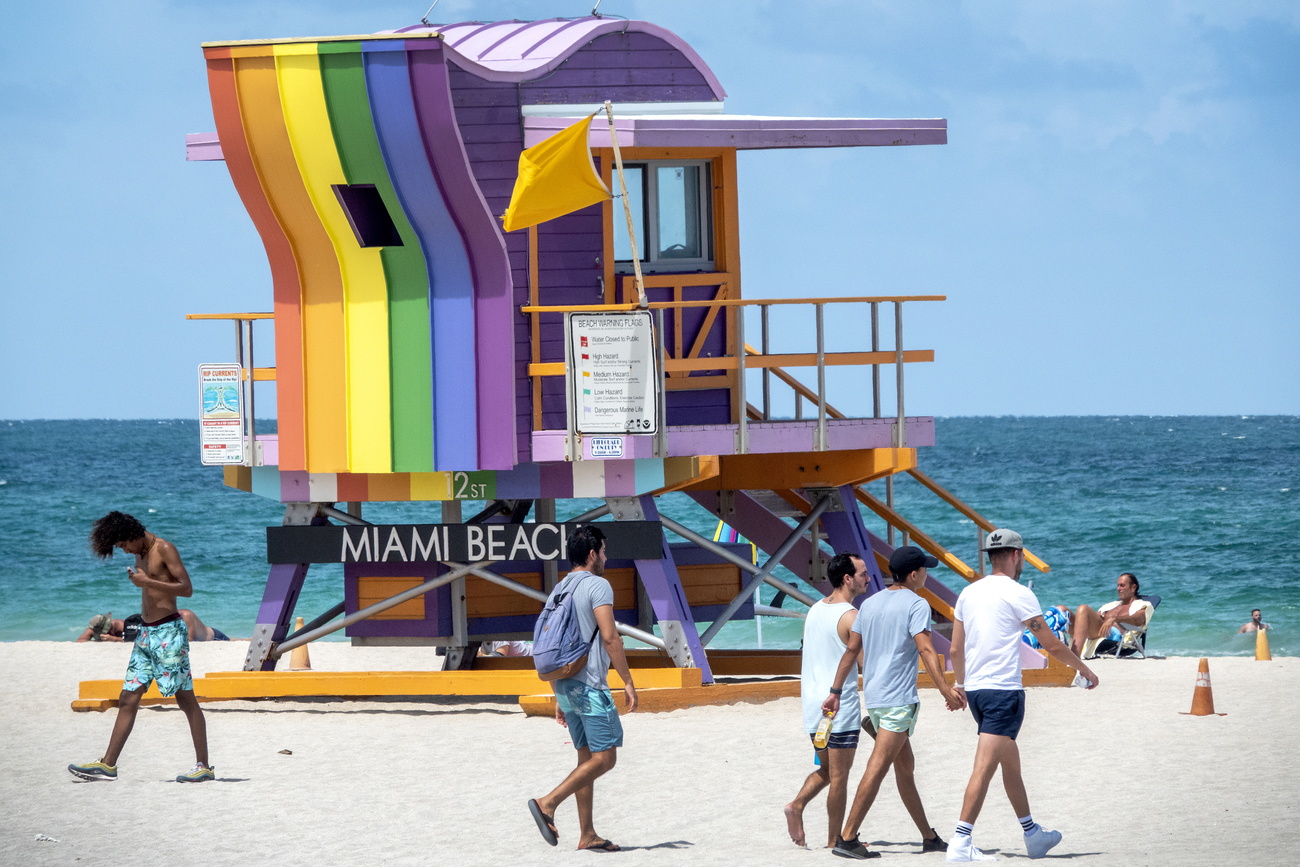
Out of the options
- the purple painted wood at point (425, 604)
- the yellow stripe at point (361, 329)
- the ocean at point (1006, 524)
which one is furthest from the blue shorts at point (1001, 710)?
the ocean at point (1006, 524)

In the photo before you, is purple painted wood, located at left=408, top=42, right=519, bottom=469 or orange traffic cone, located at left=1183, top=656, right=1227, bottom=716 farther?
orange traffic cone, located at left=1183, top=656, right=1227, bottom=716

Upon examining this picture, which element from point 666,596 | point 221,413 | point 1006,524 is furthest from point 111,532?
point 1006,524

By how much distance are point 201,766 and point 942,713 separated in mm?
6137

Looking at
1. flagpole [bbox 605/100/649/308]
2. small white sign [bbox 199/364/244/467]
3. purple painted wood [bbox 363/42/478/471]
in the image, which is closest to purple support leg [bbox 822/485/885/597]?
flagpole [bbox 605/100/649/308]

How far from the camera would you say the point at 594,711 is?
33.8 feet

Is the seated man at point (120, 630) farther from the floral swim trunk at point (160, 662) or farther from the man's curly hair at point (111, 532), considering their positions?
the man's curly hair at point (111, 532)

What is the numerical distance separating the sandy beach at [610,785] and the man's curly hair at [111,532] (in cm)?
160

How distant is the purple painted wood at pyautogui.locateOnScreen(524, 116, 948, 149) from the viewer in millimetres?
15141

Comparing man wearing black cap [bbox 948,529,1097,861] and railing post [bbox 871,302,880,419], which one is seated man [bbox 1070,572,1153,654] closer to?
railing post [bbox 871,302,880,419]

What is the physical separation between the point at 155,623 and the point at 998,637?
569 cm

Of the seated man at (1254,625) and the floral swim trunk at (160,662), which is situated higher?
the floral swim trunk at (160,662)

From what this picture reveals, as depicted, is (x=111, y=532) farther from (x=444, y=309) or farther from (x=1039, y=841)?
(x=1039, y=841)

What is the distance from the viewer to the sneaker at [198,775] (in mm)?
12898

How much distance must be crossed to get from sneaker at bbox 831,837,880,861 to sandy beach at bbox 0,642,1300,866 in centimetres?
13
